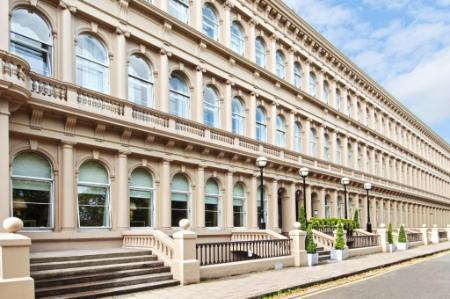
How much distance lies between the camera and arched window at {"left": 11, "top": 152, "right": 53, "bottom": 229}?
1506 cm

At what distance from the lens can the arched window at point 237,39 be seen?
26.6 meters

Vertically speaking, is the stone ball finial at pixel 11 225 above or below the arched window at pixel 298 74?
below

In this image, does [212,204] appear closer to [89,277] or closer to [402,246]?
[89,277]

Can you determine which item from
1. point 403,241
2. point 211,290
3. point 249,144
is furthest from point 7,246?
point 403,241

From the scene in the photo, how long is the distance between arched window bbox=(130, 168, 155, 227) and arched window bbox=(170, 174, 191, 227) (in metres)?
1.38

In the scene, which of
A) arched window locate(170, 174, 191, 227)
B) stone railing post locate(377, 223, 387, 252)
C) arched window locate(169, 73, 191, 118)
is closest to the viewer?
arched window locate(170, 174, 191, 227)

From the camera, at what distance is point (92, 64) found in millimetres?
18016

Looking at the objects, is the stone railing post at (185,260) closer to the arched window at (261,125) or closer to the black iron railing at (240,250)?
the black iron railing at (240,250)

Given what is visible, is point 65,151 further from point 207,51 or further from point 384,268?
point 384,268

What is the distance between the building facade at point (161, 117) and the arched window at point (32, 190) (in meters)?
0.04

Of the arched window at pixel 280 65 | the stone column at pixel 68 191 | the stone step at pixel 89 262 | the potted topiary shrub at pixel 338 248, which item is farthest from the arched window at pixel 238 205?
the stone column at pixel 68 191

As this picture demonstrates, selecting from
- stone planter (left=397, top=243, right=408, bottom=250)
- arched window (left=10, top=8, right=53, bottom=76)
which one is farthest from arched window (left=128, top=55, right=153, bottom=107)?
stone planter (left=397, top=243, right=408, bottom=250)

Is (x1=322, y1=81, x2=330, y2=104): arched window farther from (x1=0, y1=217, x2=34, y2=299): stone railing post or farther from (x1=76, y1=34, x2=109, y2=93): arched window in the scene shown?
(x1=0, y1=217, x2=34, y2=299): stone railing post

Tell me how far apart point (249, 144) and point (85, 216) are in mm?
11243
